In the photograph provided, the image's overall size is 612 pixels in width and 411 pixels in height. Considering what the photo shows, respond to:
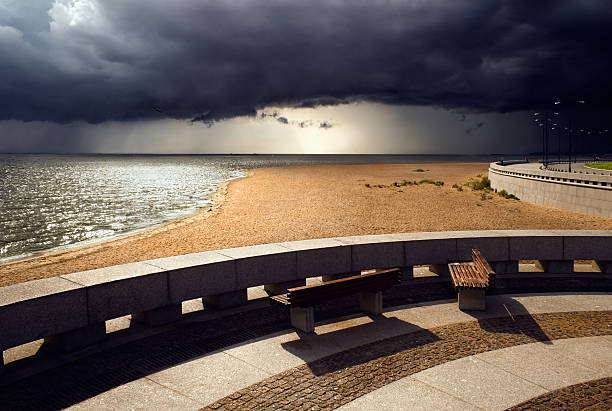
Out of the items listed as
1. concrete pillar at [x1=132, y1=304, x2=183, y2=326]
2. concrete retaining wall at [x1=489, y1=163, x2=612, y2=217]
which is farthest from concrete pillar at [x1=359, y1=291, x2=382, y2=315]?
concrete retaining wall at [x1=489, y1=163, x2=612, y2=217]

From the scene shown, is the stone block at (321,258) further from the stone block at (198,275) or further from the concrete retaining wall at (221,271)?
the stone block at (198,275)

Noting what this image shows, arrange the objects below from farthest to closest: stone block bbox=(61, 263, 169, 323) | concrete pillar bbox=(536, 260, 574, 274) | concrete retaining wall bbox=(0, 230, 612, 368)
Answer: concrete pillar bbox=(536, 260, 574, 274), stone block bbox=(61, 263, 169, 323), concrete retaining wall bbox=(0, 230, 612, 368)

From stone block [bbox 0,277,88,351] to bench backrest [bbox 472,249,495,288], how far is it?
224 inches

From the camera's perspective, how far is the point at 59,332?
577 centimetres

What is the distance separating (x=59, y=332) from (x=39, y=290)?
0.59 metres

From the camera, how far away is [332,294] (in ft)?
21.7

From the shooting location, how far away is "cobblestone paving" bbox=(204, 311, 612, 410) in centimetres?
482

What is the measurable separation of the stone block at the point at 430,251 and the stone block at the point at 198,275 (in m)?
3.38

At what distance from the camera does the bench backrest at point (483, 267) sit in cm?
723

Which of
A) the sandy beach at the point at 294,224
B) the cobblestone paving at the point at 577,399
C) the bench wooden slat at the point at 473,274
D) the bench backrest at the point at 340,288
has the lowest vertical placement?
the sandy beach at the point at 294,224

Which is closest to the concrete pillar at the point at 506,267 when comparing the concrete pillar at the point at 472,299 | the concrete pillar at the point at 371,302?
the concrete pillar at the point at 472,299

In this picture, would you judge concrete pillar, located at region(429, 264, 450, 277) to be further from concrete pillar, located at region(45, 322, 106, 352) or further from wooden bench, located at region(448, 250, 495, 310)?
concrete pillar, located at region(45, 322, 106, 352)

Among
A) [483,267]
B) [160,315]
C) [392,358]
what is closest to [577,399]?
[392,358]

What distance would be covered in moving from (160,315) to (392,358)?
10.9 ft
